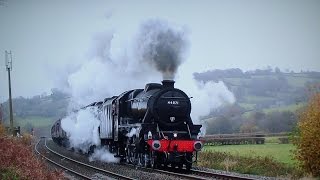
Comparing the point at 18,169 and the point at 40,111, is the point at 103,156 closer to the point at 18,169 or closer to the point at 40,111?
the point at 18,169

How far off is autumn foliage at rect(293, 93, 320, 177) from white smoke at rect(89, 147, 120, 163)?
12.3 meters

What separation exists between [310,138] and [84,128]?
19.3 m

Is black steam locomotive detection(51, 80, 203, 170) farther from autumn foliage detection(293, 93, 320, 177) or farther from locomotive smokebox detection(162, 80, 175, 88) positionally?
autumn foliage detection(293, 93, 320, 177)

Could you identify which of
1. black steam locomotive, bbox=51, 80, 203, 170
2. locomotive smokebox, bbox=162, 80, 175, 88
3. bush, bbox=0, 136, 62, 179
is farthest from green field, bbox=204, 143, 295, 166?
bush, bbox=0, 136, 62, 179

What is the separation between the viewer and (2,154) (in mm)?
17797

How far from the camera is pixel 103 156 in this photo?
28547 mm

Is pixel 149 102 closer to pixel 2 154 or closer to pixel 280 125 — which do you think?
pixel 2 154

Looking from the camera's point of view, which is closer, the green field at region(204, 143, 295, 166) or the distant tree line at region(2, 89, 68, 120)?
the green field at region(204, 143, 295, 166)

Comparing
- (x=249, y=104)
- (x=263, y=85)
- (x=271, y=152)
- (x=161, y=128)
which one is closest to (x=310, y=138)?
(x=161, y=128)

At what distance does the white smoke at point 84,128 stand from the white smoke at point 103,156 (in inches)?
21.4

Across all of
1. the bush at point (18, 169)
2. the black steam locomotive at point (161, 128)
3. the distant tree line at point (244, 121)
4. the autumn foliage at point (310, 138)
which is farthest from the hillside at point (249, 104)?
the bush at point (18, 169)

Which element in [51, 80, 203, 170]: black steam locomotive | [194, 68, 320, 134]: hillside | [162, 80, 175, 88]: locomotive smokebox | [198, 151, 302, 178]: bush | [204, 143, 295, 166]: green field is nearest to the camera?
[198, 151, 302, 178]: bush

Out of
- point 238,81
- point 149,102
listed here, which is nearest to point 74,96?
point 149,102

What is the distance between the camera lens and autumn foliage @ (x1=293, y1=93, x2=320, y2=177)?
594 inches
